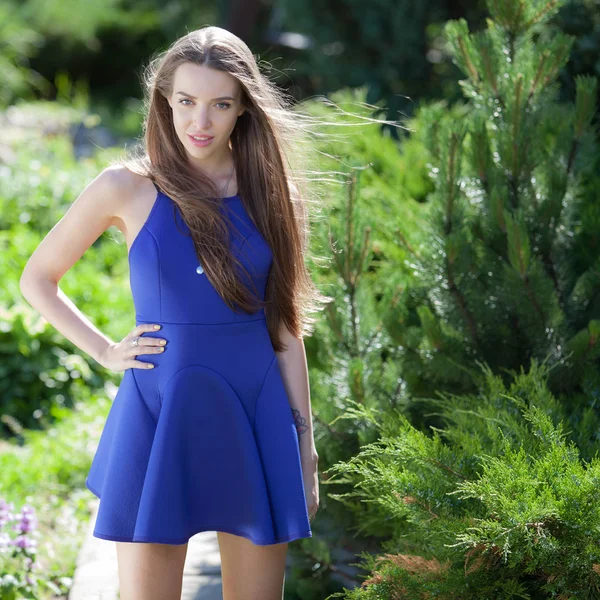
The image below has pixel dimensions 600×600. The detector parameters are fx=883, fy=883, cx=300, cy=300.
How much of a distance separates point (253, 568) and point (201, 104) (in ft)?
3.60

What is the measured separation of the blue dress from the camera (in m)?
1.96

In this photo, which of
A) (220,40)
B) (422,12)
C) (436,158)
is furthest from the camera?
(422,12)

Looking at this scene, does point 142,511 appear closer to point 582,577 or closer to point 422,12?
point 582,577

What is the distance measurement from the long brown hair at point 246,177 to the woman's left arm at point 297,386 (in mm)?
24

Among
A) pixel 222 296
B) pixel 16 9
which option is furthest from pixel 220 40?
pixel 16 9

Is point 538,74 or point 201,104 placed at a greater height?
point 538,74

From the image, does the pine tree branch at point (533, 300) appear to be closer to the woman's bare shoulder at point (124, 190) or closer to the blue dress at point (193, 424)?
the blue dress at point (193, 424)

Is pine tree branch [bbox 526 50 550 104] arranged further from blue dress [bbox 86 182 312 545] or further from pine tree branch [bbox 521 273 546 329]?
blue dress [bbox 86 182 312 545]

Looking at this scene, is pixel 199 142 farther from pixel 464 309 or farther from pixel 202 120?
pixel 464 309

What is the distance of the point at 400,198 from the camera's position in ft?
13.1

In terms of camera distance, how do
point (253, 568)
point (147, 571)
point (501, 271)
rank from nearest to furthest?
point (147, 571) → point (253, 568) → point (501, 271)

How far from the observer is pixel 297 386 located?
2.18m

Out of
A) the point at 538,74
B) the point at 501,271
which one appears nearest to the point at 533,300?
the point at 501,271

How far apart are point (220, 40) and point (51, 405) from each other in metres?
3.20
